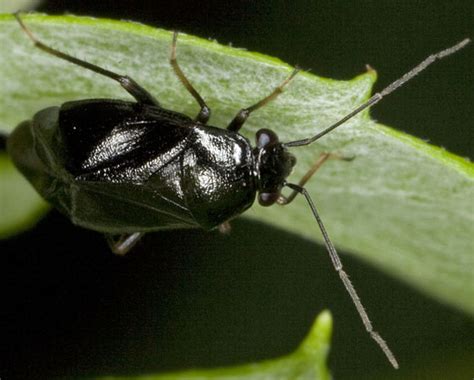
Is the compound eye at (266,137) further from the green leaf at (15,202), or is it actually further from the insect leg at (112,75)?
the green leaf at (15,202)

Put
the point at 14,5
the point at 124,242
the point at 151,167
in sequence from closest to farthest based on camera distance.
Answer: the point at 14,5 → the point at 151,167 → the point at 124,242

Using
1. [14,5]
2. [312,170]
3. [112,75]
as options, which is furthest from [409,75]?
[14,5]

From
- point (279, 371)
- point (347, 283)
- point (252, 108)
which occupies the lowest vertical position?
point (347, 283)

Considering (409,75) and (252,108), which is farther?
(409,75)

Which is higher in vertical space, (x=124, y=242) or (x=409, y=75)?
(x=409, y=75)

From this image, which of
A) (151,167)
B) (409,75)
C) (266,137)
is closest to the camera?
(266,137)

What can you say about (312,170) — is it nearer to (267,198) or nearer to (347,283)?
(267,198)

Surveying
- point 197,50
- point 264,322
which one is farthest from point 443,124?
point 197,50
